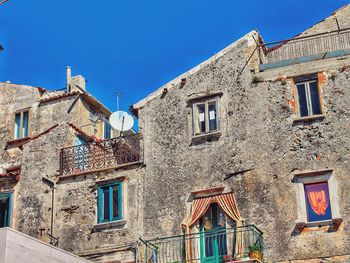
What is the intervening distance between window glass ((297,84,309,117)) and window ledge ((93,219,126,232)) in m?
7.43

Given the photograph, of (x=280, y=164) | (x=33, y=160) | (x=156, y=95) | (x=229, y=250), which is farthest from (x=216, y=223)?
(x=33, y=160)

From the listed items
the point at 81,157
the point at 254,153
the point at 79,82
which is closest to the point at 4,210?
the point at 81,157

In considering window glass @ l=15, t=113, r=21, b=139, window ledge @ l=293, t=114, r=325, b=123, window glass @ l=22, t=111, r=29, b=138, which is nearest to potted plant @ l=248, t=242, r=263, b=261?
window ledge @ l=293, t=114, r=325, b=123

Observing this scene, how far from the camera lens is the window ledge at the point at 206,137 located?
1129 inches

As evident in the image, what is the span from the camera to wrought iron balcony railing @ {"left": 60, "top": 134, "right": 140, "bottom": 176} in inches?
1198

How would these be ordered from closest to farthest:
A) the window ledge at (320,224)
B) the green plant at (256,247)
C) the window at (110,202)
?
the window ledge at (320,224) → the green plant at (256,247) → the window at (110,202)

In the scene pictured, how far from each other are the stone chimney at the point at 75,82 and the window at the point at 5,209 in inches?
216

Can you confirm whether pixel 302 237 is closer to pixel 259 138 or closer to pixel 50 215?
pixel 259 138

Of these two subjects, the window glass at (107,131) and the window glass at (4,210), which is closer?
the window glass at (4,210)

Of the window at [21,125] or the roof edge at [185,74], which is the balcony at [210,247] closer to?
the roof edge at [185,74]

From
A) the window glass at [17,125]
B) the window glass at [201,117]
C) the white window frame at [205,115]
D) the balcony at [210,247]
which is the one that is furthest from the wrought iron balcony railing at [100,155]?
the balcony at [210,247]

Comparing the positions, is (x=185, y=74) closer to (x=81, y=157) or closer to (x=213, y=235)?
(x=81, y=157)

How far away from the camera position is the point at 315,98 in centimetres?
2791

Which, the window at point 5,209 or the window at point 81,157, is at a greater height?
the window at point 81,157
